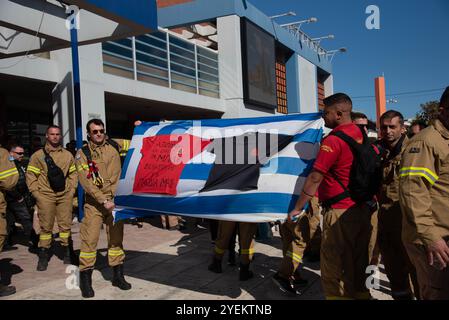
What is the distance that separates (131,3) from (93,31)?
1.83m

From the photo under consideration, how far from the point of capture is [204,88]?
18.7 meters

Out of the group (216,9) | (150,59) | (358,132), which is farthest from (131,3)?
(216,9)

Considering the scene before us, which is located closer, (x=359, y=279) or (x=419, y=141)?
(x=419, y=141)

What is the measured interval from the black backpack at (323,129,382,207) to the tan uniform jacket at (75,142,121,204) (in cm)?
274

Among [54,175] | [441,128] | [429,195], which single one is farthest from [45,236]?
[441,128]

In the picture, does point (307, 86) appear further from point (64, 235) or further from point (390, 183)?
point (390, 183)

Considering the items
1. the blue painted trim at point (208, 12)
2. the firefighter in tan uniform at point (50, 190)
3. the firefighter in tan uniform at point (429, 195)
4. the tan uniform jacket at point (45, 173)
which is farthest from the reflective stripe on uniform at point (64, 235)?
the blue painted trim at point (208, 12)

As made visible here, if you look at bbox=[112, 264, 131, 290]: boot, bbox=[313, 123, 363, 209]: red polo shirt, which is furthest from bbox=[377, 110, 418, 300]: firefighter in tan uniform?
bbox=[112, 264, 131, 290]: boot

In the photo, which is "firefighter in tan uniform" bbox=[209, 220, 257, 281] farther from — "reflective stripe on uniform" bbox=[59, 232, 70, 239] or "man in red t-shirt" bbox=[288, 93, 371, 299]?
"reflective stripe on uniform" bbox=[59, 232, 70, 239]

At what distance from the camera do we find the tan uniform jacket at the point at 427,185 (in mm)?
2438

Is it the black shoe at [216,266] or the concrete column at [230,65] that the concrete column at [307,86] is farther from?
the black shoe at [216,266]

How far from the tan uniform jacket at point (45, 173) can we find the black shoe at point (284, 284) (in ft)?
11.5

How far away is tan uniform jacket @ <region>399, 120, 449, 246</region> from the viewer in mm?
2438

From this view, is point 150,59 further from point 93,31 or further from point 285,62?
point 285,62
